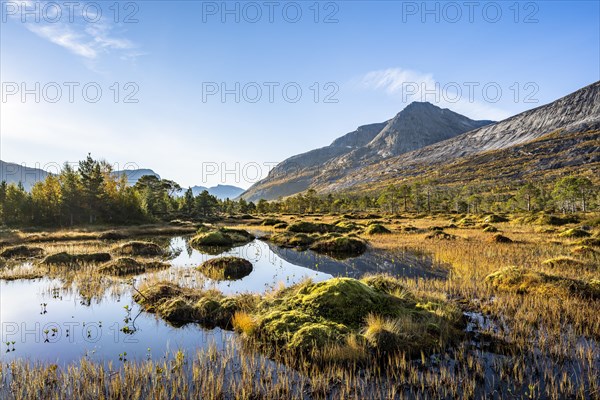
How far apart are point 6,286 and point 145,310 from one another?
10.4m

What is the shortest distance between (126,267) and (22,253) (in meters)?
14.0

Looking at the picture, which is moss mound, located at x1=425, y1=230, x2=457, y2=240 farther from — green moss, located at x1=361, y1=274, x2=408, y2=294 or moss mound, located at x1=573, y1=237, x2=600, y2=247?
green moss, located at x1=361, y1=274, x2=408, y2=294

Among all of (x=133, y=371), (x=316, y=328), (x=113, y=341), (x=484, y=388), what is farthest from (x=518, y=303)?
(x=113, y=341)

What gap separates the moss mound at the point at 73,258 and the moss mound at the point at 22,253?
4946 mm

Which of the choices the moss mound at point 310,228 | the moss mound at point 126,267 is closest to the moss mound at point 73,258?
the moss mound at point 126,267

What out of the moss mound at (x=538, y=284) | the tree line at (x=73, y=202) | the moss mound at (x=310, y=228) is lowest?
the moss mound at (x=538, y=284)

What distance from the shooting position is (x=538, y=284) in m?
14.1

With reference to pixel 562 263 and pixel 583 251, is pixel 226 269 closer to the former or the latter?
pixel 562 263

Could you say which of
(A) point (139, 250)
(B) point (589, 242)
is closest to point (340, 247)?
(A) point (139, 250)

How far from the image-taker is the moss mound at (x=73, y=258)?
75.7ft

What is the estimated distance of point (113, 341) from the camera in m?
10.6

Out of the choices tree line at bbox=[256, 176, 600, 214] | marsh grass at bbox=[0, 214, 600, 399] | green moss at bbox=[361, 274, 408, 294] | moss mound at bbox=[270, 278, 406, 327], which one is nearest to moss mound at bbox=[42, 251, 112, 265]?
marsh grass at bbox=[0, 214, 600, 399]

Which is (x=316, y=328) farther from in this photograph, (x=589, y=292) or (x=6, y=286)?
(x=6, y=286)

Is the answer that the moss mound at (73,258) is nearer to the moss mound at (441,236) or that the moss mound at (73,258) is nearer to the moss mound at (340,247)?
the moss mound at (340,247)
